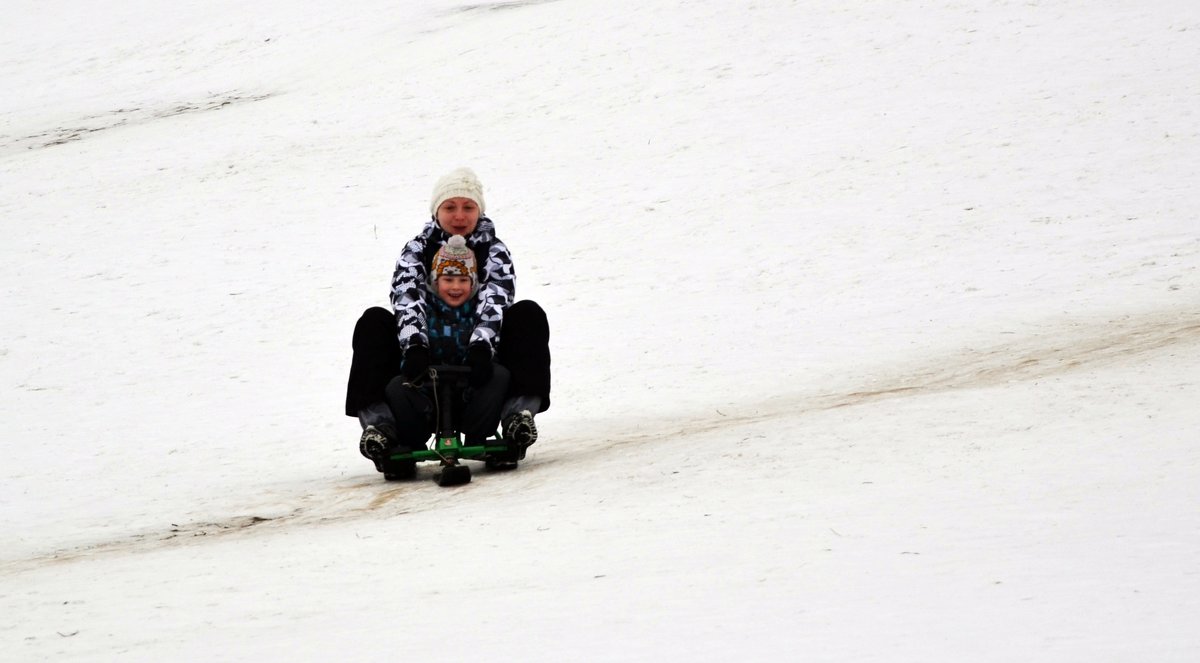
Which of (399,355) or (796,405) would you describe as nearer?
(399,355)

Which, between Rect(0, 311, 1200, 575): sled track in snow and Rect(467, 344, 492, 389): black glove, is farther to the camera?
Rect(467, 344, 492, 389): black glove

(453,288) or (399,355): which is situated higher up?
(453,288)

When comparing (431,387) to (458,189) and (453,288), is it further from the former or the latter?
(458,189)

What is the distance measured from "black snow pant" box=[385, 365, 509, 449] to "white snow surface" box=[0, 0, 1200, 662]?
264mm

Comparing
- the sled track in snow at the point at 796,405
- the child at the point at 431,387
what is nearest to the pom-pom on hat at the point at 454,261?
the child at the point at 431,387

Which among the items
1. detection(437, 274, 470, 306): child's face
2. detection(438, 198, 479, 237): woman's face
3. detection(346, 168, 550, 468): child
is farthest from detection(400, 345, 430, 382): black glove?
detection(438, 198, 479, 237): woman's face

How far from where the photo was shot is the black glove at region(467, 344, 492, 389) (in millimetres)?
6160

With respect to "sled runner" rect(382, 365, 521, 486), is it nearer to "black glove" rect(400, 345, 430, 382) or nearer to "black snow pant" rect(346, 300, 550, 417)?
"black glove" rect(400, 345, 430, 382)

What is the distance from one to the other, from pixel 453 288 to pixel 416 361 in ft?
1.46

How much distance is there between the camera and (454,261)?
6.38 m

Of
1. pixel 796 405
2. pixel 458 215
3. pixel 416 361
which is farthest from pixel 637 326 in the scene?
pixel 416 361

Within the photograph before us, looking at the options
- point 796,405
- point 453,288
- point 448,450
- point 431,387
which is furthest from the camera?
point 796,405

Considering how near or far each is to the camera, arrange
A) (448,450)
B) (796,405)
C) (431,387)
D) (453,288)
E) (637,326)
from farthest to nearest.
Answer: (637,326) → (796,405) → (453,288) → (431,387) → (448,450)

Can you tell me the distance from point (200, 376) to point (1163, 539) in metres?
7.91
